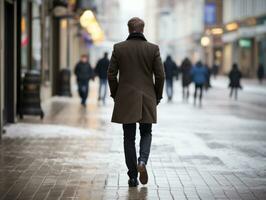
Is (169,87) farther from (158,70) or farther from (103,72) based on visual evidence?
(158,70)

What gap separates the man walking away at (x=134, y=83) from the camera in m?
8.59

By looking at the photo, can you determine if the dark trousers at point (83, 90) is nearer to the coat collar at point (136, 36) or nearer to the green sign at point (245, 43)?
the coat collar at point (136, 36)

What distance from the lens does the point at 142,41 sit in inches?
342

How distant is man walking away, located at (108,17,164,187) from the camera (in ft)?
28.2

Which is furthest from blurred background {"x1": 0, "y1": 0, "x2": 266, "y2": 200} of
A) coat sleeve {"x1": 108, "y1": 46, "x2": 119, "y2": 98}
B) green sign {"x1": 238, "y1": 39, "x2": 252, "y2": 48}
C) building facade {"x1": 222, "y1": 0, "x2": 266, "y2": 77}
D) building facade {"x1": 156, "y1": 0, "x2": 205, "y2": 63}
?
building facade {"x1": 156, "y1": 0, "x2": 205, "y2": 63}

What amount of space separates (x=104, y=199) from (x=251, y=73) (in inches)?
2231

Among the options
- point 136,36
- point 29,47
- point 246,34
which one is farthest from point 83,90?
point 246,34

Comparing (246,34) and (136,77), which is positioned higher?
(246,34)

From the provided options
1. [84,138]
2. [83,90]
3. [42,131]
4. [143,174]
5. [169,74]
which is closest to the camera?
Result: [143,174]

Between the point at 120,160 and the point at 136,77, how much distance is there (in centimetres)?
262

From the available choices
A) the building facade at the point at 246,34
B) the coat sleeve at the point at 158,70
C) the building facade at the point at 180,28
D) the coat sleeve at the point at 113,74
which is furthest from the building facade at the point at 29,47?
the building facade at the point at 180,28

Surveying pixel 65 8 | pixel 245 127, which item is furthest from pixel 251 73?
pixel 245 127

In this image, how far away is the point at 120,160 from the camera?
11.0 m

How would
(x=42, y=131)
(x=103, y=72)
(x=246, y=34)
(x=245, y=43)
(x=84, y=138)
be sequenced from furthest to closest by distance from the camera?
(x=246, y=34) < (x=245, y=43) < (x=103, y=72) < (x=42, y=131) < (x=84, y=138)
